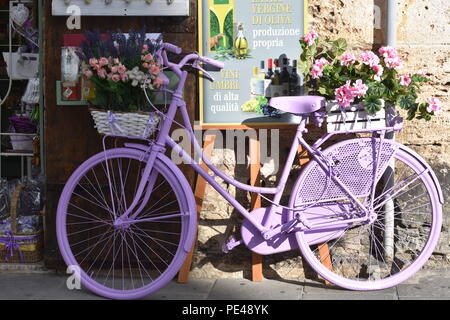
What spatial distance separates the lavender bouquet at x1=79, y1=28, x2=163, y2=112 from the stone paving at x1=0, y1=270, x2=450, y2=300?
123 centimetres

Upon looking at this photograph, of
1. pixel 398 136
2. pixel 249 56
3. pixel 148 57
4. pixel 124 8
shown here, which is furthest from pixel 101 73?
pixel 398 136

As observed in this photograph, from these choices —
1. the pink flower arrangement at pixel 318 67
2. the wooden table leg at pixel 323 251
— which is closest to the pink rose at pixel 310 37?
the pink flower arrangement at pixel 318 67

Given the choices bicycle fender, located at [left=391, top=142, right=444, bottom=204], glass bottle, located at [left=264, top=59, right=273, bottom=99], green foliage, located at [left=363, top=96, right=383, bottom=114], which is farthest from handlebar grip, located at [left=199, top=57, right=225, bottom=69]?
bicycle fender, located at [left=391, top=142, right=444, bottom=204]

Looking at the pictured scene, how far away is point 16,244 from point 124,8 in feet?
Result: 5.93

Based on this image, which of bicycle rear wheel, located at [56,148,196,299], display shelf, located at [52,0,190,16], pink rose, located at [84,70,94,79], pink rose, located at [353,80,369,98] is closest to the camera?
pink rose, located at [353,80,369,98]

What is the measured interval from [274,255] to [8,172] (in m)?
2.30

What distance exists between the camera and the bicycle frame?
4703mm

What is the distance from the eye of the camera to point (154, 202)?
16.8 ft

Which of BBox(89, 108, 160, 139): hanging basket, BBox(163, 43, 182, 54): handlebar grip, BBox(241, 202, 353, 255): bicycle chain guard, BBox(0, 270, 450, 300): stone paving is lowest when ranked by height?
BBox(0, 270, 450, 300): stone paving

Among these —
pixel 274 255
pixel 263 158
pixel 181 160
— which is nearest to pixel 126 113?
pixel 181 160

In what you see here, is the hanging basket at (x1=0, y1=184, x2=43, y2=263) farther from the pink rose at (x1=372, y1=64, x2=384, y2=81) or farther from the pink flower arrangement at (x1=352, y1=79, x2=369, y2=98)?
the pink rose at (x1=372, y1=64, x2=384, y2=81)

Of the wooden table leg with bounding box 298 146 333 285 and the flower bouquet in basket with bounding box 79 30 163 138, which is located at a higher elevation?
the flower bouquet in basket with bounding box 79 30 163 138

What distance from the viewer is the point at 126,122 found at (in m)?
4.62

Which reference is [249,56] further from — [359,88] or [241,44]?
[359,88]
